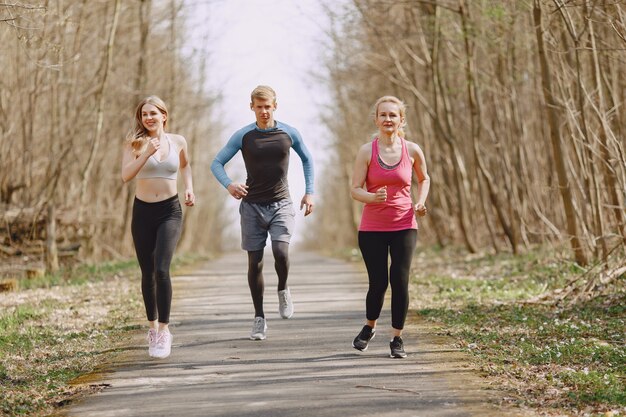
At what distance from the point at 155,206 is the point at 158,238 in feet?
0.87

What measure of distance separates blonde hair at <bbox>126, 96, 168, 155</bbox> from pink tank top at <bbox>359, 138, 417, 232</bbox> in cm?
183

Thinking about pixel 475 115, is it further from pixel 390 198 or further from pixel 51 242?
pixel 390 198

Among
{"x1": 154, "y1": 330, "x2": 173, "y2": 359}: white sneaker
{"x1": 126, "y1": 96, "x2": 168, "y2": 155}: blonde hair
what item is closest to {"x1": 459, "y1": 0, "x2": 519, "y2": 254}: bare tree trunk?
{"x1": 126, "y1": 96, "x2": 168, "y2": 155}: blonde hair

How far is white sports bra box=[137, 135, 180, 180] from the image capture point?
7.91m

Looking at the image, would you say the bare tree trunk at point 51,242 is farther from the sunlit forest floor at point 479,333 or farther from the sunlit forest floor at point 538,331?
the sunlit forest floor at point 538,331

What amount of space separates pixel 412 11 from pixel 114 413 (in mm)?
16062

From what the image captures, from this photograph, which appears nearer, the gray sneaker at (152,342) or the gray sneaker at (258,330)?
the gray sneaker at (152,342)

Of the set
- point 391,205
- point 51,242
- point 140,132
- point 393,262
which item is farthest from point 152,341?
point 51,242

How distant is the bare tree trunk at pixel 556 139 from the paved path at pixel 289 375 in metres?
4.19

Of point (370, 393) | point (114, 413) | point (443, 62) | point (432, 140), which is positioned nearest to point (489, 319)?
point (370, 393)

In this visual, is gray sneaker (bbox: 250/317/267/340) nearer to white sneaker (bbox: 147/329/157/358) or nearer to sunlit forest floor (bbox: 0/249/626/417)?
white sneaker (bbox: 147/329/157/358)

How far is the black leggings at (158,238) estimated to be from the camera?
310 inches

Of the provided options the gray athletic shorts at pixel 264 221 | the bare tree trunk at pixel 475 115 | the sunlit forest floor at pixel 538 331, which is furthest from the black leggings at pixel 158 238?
the bare tree trunk at pixel 475 115

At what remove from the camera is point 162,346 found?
7965 millimetres
